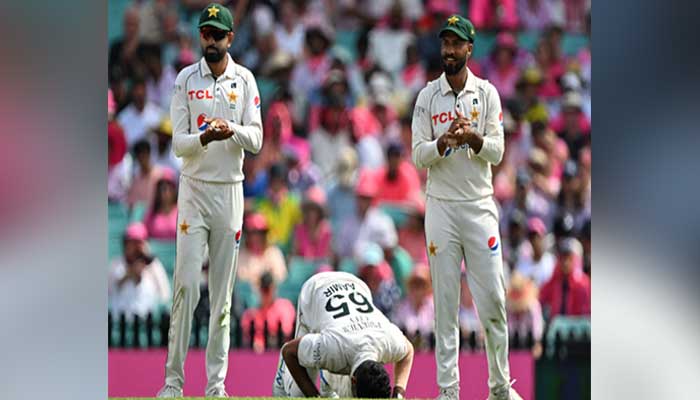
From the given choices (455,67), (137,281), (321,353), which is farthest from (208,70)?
(137,281)

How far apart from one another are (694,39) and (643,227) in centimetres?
29

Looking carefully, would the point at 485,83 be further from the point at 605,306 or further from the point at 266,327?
the point at 605,306

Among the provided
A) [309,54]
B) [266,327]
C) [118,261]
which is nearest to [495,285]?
[266,327]

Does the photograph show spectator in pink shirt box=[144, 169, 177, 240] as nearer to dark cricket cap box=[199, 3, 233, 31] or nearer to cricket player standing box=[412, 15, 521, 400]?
dark cricket cap box=[199, 3, 233, 31]

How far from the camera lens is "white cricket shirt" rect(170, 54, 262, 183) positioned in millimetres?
7398

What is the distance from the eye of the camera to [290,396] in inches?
297

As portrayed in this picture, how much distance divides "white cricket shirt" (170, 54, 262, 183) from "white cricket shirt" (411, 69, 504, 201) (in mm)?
1181

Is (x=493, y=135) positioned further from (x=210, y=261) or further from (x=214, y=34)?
(x=210, y=261)

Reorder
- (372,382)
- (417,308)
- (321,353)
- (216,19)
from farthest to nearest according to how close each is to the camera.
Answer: (417,308), (216,19), (321,353), (372,382)

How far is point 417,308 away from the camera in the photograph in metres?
10.3

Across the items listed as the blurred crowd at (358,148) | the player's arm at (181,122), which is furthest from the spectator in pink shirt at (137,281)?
the player's arm at (181,122)

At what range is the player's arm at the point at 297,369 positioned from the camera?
22.9 feet

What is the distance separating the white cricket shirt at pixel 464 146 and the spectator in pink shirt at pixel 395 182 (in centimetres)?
377

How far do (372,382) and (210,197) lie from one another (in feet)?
5.89
